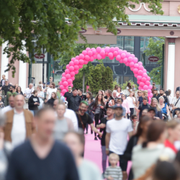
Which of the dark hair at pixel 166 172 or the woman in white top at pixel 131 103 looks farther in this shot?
the woman in white top at pixel 131 103

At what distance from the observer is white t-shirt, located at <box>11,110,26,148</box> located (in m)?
7.23

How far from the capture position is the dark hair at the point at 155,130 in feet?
15.4

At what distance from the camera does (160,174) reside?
2.86 m

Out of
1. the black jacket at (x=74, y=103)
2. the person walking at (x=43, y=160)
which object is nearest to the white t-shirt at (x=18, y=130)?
the person walking at (x=43, y=160)

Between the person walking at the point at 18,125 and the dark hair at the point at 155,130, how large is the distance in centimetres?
302

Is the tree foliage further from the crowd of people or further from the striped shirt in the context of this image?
the striped shirt

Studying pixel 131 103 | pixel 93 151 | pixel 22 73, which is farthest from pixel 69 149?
pixel 22 73

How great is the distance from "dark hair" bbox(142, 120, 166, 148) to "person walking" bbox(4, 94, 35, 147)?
3.02 m

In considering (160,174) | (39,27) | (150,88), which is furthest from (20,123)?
(150,88)

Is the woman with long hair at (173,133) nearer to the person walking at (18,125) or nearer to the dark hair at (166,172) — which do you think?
the dark hair at (166,172)

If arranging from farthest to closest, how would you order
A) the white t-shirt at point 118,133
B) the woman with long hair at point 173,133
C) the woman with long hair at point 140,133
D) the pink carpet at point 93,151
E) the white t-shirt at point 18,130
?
the pink carpet at point 93,151
the white t-shirt at point 118,133
the white t-shirt at point 18,130
the woman with long hair at point 140,133
the woman with long hair at point 173,133

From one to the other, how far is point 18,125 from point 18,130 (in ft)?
0.34

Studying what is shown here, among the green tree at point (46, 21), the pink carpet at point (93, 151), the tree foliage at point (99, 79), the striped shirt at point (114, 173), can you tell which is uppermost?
the green tree at point (46, 21)

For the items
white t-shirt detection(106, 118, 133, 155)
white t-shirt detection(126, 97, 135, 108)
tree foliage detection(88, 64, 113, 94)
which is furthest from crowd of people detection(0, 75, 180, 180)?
tree foliage detection(88, 64, 113, 94)
